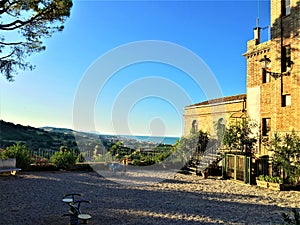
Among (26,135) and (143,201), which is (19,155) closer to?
(143,201)

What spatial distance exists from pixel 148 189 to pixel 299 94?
8.32 meters

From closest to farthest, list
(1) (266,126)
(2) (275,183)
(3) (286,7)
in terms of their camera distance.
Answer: (2) (275,183) → (3) (286,7) → (1) (266,126)

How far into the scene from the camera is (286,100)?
573 inches

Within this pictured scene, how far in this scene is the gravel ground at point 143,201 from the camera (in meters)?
7.13

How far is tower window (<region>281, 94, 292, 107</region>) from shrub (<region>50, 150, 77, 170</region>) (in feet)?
39.7

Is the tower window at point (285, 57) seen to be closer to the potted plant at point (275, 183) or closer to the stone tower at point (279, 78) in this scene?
the stone tower at point (279, 78)

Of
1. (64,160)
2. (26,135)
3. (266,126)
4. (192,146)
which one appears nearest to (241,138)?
(266,126)

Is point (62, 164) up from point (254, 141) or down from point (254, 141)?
down

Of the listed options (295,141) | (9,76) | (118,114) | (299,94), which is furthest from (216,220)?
(118,114)

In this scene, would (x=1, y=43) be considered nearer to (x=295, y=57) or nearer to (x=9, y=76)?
(x=9, y=76)

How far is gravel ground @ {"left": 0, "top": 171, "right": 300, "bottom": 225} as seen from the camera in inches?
281

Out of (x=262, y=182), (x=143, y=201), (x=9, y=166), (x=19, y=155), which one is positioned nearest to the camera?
(x=143, y=201)

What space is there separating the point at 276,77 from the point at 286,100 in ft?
4.18

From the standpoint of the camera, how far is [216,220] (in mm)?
7109
